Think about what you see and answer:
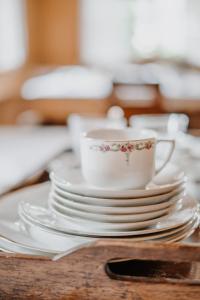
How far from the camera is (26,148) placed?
5.68 feet

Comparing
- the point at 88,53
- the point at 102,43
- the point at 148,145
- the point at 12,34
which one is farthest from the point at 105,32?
the point at 148,145

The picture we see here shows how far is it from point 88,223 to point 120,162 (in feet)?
0.28

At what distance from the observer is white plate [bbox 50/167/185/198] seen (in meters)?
0.57

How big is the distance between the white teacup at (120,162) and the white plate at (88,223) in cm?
6

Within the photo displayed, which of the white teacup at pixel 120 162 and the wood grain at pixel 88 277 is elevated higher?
the white teacup at pixel 120 162

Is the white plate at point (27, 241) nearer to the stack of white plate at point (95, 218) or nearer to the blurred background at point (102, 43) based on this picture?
the stack of white plate at point (95, 218)

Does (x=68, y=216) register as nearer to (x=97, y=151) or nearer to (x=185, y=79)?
(x=97, y=151)

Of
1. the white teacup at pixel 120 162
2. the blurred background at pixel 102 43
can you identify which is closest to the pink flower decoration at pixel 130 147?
the white teacup at pixel 120 162

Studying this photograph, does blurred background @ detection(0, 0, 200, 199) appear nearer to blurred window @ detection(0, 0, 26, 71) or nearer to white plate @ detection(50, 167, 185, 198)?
blurred window @ detection(0, 0, 26, 71)

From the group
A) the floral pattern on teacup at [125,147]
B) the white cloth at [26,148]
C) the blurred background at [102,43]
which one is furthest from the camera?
the blurred background at [102,43]

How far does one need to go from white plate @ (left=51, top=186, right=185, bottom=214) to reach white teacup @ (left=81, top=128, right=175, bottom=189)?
0.11ft

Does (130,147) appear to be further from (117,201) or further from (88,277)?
(88,277)

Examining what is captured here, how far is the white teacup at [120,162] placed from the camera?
1.94ft

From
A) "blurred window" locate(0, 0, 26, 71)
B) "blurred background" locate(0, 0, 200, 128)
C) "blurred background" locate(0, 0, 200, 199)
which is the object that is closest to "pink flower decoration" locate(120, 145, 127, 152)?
"blurred background" locate(0, 0, 200, 199)
